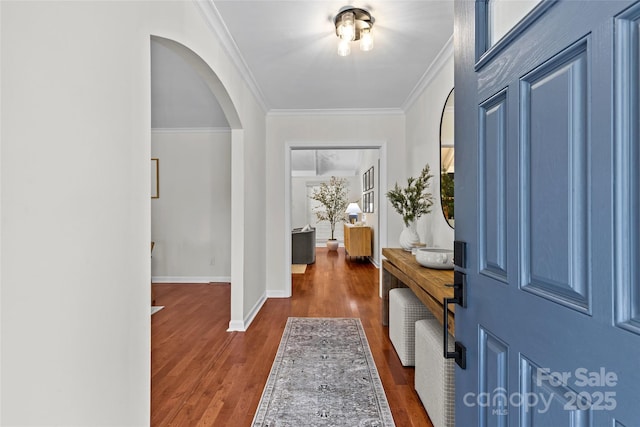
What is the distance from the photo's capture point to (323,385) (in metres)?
2.08

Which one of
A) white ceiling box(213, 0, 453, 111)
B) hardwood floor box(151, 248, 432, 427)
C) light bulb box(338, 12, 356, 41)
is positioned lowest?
hardwood floor box(151, 248, 432, 427)

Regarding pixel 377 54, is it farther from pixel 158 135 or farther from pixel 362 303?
pixel 158 135

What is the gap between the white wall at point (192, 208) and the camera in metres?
5.13

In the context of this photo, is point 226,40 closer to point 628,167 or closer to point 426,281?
point 426,281

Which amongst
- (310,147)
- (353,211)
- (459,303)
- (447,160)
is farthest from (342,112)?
(353,211)

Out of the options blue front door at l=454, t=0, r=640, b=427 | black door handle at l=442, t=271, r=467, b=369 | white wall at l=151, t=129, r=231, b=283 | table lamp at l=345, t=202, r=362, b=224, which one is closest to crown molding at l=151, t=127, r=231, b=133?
white wall at l=151, t=129, r=231, b=283

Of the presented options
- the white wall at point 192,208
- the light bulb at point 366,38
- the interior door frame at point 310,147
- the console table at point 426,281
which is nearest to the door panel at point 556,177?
the console table at point 426,281

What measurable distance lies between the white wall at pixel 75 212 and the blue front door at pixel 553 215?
1174 millimetres

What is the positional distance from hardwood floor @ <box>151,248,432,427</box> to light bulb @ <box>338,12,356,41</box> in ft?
7.42

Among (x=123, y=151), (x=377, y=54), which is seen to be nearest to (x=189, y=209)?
(x=377, y=54)

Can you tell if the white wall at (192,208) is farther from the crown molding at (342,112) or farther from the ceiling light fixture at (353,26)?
the ceiling light fixture at (353,26)

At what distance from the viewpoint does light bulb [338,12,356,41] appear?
209 cm

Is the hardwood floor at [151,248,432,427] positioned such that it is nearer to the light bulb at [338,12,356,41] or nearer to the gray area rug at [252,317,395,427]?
the gray area rug at [252,317,395,427]

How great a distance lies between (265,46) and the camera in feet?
8.52
